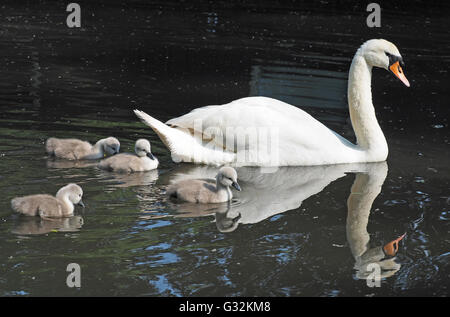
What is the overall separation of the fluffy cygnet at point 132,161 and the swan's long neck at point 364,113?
9.02ft

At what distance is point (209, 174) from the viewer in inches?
369

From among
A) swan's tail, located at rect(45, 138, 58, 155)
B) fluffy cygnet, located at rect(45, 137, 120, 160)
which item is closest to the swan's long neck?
fluffy cygnet, located at rect(45, 137, 120, 160)

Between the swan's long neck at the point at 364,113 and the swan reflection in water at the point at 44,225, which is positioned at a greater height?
the swan's long neck at the point at 364,113

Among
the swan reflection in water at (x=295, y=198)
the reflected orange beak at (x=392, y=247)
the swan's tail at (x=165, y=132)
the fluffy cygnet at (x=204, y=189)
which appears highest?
the swan's tail at (x=165, y=132)

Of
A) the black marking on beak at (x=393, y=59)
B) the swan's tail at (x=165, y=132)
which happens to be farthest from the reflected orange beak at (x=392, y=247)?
the black marking on beak at (x=393, y=59)

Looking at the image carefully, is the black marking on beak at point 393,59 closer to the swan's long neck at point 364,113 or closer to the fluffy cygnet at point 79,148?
the swan's long neck at point 364,113

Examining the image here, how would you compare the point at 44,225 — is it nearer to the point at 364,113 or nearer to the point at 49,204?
the point at 49,204

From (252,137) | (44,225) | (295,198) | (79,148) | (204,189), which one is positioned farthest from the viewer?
(252,137)

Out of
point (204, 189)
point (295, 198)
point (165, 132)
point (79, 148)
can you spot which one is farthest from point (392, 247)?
point (79, 148)

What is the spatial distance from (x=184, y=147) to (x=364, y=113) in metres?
2.34

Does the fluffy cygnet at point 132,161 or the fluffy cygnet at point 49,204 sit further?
the fluffy cygnet at point 132,161

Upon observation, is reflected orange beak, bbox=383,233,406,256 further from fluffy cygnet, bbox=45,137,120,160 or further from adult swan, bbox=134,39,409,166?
fluffy cygnet, bbox=45,137,120,160

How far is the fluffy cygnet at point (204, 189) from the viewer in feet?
26.5
